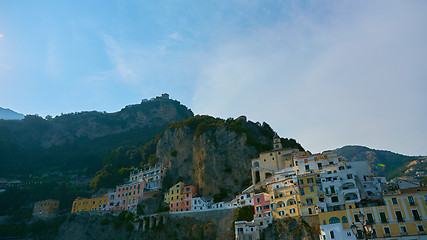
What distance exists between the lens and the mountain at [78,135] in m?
120

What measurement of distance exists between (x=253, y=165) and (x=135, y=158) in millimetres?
49527

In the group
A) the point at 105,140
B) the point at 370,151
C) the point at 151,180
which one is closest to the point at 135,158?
the point at 151,180

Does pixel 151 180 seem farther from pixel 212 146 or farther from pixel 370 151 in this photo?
pixel 370 151

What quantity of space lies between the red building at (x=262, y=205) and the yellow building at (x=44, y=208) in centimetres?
6197

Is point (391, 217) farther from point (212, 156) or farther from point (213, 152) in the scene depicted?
point (213, 152)

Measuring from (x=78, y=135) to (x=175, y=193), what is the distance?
267ft

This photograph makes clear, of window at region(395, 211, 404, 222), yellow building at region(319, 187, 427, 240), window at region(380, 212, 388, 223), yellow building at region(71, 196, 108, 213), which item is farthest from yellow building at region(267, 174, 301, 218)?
yellow building at region(71, 196, 108, 213)

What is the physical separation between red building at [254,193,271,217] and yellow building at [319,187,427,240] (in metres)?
9.94

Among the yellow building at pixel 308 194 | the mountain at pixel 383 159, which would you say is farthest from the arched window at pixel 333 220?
the mountain at pixel 383 159

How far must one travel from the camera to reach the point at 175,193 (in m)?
70.4

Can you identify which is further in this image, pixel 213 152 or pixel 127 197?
pixel 127 197

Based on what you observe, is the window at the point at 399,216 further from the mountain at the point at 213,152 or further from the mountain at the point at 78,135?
the mountain at the point at 78,135

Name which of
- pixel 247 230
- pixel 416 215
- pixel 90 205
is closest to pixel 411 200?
pixel 416 215

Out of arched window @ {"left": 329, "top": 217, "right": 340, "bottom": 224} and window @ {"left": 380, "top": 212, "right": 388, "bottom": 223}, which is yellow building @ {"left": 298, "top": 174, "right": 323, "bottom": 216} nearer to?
arched window @ {"left": 329, "top": 217, "right": 340, "bottom": 224}
